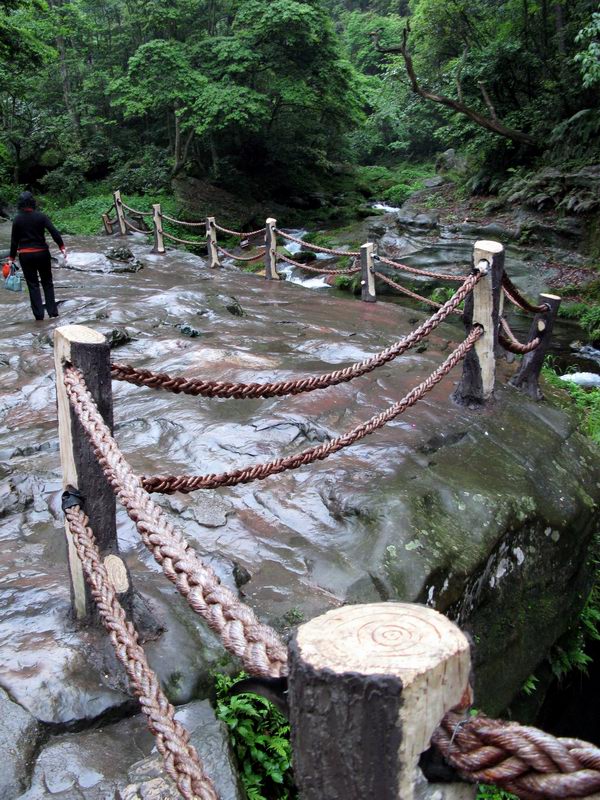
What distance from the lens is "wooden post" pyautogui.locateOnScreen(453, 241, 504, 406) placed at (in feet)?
15.0

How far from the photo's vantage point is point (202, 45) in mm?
20094

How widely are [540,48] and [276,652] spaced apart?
20680 millimetres

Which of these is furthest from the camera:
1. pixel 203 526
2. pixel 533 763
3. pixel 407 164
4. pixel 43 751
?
pixel 407 164

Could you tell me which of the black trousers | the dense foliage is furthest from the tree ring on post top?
the dense foliage

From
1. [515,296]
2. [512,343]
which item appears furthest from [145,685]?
[515,296]

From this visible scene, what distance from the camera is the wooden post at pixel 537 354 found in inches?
210

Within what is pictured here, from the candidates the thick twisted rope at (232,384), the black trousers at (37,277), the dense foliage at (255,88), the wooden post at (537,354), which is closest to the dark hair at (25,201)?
the black trousers at (37,277)

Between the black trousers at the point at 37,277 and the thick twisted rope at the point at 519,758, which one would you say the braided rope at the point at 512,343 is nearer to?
the thick twisted rope at the point at 519,758

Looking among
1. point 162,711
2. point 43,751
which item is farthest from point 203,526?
point 162,711

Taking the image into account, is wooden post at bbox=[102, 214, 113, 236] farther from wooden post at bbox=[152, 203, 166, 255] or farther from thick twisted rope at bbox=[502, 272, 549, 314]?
thick twisted rope at bbox=[502, 272, 549, 314]

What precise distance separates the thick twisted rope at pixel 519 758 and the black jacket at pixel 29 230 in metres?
7.49

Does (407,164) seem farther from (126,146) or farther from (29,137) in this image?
(29,137)

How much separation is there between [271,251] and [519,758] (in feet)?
37.1

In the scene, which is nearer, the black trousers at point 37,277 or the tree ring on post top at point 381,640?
the tree ring on post top at point 381,640
